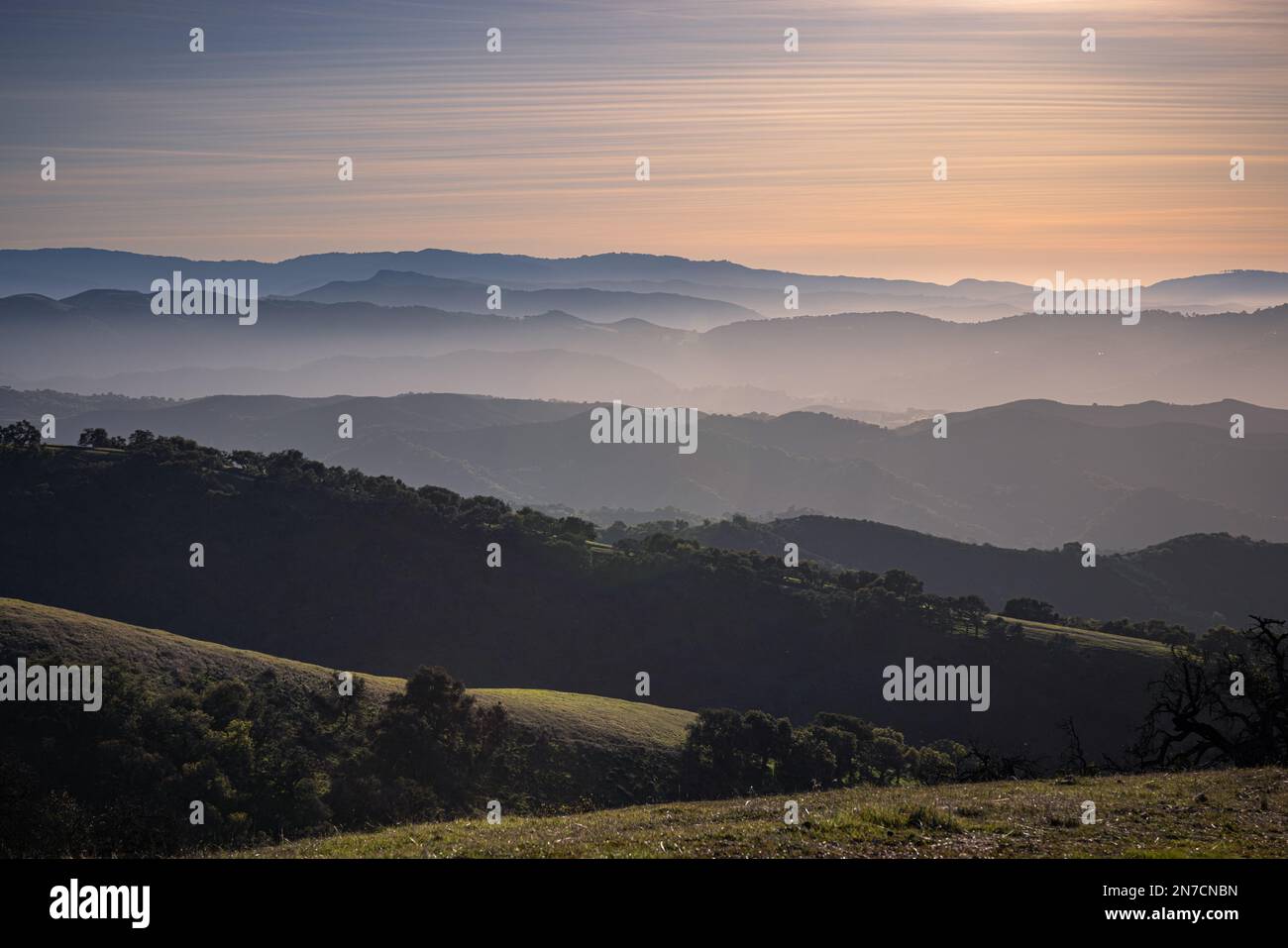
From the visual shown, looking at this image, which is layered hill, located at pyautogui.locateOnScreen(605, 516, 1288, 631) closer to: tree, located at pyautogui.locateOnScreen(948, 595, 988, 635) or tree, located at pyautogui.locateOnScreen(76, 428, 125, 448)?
tree, located at pyautogui.locateOnScreen(948, 595, 988, 635)

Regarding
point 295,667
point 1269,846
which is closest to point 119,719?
point 295,667

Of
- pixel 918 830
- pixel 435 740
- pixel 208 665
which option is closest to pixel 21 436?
pixel 208 665

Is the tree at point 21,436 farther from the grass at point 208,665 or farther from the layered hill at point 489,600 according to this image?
the grass at point 208,665

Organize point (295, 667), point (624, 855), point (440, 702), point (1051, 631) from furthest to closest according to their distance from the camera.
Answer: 1. point (1051, 631)
2. point (295, 667)
3. point (440, 702)
4. point (624, 855)

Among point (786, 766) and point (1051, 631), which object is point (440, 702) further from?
point (1051, 631)

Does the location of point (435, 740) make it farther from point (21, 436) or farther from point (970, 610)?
point (21, 436)
